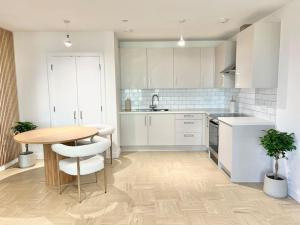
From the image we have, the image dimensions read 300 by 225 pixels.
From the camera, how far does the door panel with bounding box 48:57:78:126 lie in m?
4.57

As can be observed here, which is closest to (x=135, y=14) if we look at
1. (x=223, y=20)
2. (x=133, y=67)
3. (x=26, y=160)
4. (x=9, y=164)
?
(x=223, y=20)

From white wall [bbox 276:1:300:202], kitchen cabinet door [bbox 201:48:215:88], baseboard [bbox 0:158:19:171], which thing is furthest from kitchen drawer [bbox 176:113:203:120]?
baseboard [bbox 0:158:19:171]

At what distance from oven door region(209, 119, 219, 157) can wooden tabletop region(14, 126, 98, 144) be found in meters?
2.20

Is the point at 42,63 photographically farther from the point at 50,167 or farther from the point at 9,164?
the point at 50,167

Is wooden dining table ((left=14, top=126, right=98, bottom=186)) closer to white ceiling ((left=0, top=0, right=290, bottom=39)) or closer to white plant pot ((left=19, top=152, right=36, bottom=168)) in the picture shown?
white plant pot ((left=19, top=152, right=36, bottom=168))

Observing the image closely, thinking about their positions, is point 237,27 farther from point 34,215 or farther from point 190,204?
point 34,215

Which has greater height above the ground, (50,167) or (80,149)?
(80,149)

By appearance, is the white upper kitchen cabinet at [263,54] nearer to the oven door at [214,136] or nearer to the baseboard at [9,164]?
the oven door at [214,136]

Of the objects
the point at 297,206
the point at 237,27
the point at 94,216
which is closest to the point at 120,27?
the point at 237,27

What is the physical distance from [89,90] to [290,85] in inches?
135

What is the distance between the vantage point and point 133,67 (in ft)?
17.6

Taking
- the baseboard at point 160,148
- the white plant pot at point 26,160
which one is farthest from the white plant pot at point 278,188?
the white plant pot at point 26,160

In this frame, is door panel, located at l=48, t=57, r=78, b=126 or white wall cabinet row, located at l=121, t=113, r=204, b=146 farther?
white wall cabinet row, located at l=121, t=113, r=204, b=146

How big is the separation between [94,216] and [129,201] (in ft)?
1.67
